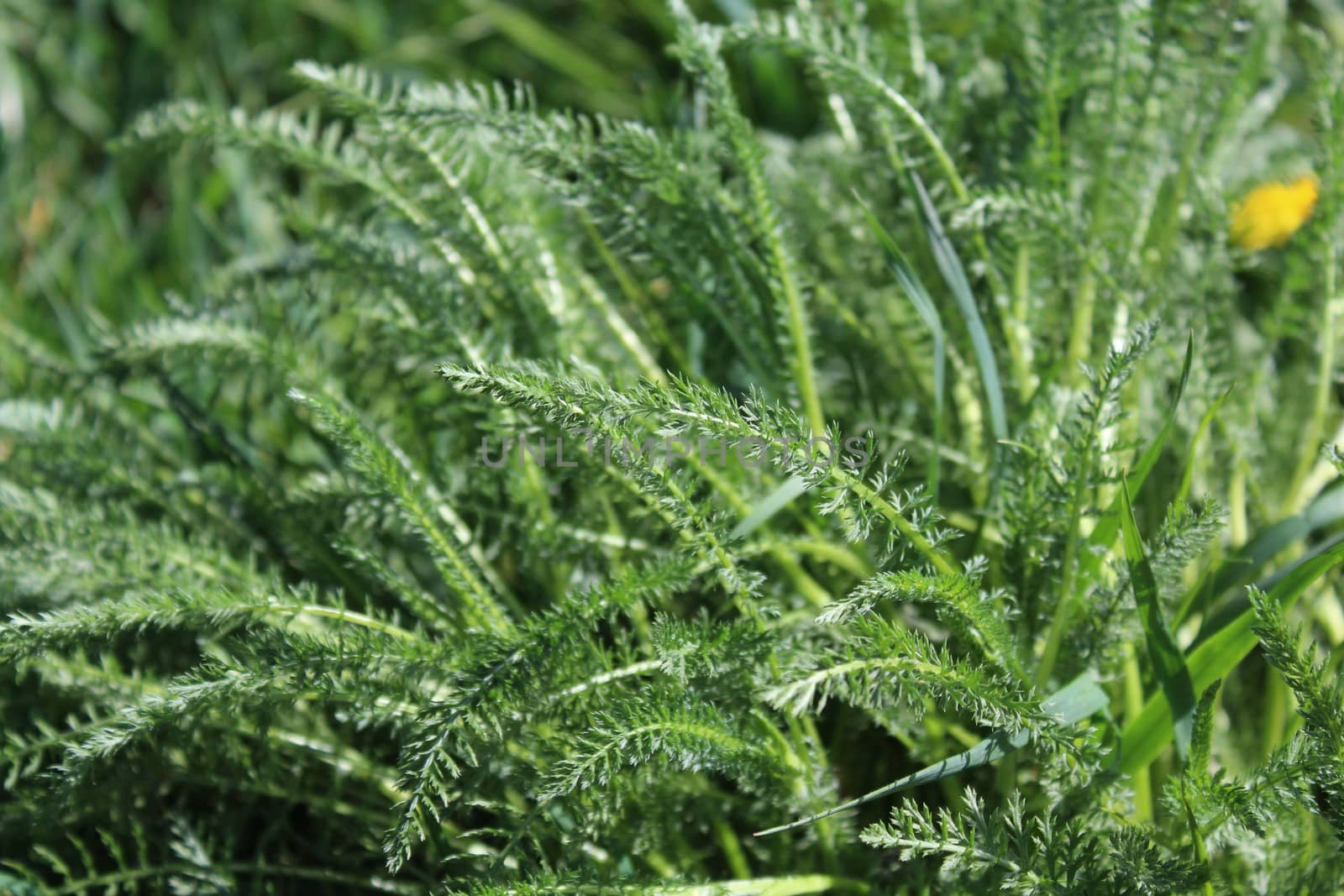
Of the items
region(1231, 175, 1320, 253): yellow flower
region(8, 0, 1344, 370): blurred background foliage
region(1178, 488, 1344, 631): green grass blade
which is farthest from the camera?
region(8, 0, 1344, 370): blurred background foliage

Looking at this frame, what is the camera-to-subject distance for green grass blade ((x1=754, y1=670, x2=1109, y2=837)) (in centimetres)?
60

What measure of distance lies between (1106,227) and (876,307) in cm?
21

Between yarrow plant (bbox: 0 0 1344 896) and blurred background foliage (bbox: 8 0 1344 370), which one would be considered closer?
yarrow plant (bbox: 0 0 1344 896)

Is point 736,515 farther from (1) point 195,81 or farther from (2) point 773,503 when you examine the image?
(1) point 195,81

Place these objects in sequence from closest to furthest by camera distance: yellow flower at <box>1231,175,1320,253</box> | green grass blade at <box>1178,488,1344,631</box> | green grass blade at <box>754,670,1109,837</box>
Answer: green grass blade at <box>754,670,1109,837</box>, green grass blade at <box>1178,488,1344,631</box>, yellow flower at <box>1231,175,1320,253</box>

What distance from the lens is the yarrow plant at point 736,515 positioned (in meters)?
0.63

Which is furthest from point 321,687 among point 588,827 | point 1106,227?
point 1106,227

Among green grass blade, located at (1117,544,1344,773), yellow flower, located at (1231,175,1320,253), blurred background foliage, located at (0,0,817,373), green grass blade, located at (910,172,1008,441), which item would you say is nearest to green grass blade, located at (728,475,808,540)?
green grass blade, located at (910,172,1008,441)

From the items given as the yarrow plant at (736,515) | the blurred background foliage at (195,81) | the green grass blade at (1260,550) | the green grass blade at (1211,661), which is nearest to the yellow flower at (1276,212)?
the yarrow plant at (736,515)

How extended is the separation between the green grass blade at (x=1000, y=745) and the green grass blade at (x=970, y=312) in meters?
0.18

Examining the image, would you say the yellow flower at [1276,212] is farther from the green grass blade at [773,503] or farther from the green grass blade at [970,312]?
the green grass blade at [773,503]

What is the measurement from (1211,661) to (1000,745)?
6.2 inches

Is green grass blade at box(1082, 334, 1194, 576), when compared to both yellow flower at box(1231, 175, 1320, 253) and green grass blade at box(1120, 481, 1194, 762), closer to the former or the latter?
green grass blade at box(1120, 481, 1194, 762)

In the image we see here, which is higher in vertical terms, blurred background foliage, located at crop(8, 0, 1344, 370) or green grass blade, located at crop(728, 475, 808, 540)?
blurred background foliage, located at crop(8, 0, 1344, 370)
